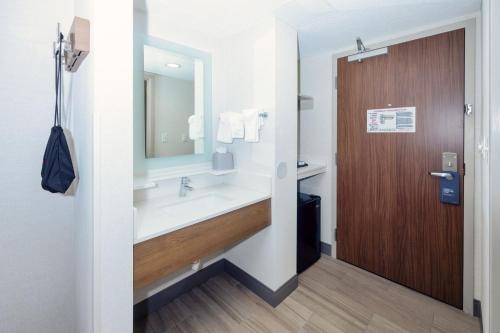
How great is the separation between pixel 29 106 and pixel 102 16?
721 mm

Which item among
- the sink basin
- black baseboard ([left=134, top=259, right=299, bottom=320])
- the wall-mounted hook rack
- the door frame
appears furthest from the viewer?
black baseboard ([left=134, top=259, right=299, bottom=320])

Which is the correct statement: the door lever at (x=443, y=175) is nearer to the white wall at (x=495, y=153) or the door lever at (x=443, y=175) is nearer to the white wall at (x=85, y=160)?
the white wall at (x=495, y=153)

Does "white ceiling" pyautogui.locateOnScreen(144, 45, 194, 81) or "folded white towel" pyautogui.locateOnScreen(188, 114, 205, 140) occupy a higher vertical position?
"white ceiling" pyautogui.locateOnScreen(144, 45, 194, 81)

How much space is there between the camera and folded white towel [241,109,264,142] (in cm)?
181

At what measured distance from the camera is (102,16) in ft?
2.99

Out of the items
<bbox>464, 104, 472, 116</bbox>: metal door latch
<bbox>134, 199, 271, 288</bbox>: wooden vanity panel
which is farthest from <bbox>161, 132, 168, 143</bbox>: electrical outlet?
<bbox>464, 104, 472, 116</bbox>: metal door latch

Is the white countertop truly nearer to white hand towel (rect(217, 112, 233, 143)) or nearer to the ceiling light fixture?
white hand towel (rect(217, 112, 233, 143))

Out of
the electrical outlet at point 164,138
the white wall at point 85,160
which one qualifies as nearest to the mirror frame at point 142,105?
the electrical outlet at point 164,138

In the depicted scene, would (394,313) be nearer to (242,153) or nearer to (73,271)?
(242,153)

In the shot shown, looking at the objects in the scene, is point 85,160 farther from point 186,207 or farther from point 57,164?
point 186,207

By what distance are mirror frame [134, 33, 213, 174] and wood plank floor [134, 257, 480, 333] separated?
3.60 ft

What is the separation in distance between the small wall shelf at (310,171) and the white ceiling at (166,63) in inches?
48.5

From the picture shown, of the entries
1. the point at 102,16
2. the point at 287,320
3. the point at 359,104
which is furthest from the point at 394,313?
the point at 102,16

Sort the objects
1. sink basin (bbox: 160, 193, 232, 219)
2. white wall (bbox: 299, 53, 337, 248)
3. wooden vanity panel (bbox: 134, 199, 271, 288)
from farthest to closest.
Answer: white wall (bbox: 299, 53, 337, 248), sink basin (bbox: 160, 193, 232, 219), wooden vanity panel (bbox: 134, 199, 271, 288)
